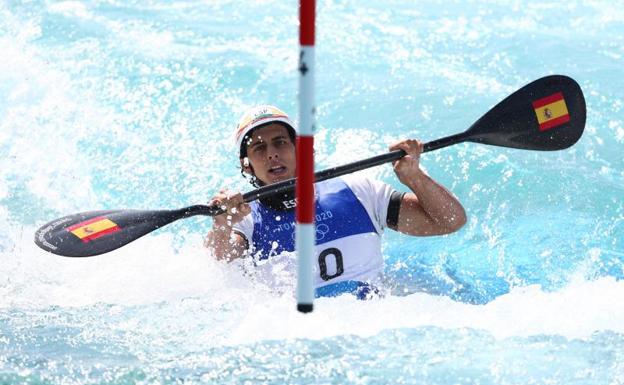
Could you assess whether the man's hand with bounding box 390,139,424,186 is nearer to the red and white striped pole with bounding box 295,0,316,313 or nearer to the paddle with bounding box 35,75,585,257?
the paddle with bounding box 35,75,585,257

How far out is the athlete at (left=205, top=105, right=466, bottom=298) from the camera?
4.31 meters

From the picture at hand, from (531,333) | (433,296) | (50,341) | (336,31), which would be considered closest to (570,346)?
(531,333)

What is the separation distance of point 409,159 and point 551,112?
0.85 metres

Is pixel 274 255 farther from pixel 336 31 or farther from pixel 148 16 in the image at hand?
pixel 148 16

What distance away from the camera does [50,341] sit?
12.5ft

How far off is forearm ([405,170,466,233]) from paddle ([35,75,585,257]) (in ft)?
0.74

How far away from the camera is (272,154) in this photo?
447 cm

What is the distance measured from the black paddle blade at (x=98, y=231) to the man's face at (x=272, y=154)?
412 mm

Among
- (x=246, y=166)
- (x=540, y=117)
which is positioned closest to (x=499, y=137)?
(x=540, y=117)

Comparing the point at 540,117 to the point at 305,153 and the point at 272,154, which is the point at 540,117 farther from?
the point at 305,153

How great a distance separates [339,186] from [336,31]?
4042 mm

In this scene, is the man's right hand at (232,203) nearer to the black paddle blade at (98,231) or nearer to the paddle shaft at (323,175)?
the paddle shaft at (323,175)

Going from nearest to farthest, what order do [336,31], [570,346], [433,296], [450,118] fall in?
[570,346] < [433,296] < [450,118] < [336,31]

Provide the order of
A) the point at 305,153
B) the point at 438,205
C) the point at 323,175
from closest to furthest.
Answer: the point at 305,153, the point at 323,175, the point at 438,205
